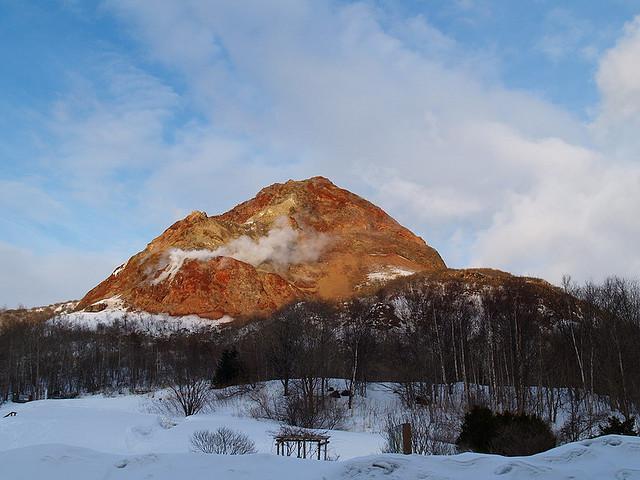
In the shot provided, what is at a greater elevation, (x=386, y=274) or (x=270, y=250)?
(x=270, y=250)

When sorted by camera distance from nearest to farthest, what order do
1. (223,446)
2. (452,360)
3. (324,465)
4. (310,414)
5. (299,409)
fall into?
(324,465) < (223,446) < (299,409) < (310,414) < (452,360)

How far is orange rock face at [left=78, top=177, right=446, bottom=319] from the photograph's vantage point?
124500mm

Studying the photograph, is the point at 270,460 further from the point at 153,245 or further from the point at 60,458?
the point at 153,245

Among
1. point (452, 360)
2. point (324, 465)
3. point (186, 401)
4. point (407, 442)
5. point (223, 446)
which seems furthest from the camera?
point (452, 360)

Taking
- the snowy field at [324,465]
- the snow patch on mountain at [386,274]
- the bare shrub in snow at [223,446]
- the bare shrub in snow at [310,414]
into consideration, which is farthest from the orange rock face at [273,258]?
the snowy field at [324,465]

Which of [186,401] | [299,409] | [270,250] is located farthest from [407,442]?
[270,250]

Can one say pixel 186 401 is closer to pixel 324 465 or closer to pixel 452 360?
pixel 452 360

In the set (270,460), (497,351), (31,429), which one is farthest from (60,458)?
(497,351)

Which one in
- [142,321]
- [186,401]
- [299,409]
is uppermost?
[142,321]

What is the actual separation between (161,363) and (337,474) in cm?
7559

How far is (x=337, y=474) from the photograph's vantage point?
7.57 meters

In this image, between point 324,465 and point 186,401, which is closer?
point 324,465

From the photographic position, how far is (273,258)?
14875 cm

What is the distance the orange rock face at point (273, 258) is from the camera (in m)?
124
